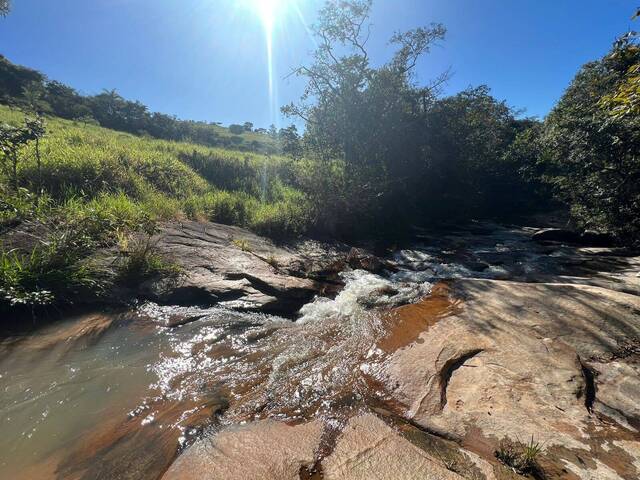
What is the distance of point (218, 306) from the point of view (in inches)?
215

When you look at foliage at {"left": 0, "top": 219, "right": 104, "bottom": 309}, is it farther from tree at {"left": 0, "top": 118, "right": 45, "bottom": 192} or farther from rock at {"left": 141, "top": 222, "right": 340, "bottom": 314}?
tree at {"left": 0, "top": 118, "right": 45, "bottom": 192}

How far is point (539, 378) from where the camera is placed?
3104 mm

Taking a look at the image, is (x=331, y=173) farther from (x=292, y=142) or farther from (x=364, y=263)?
(x=364, y=263)

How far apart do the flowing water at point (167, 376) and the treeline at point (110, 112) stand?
23.0 meters

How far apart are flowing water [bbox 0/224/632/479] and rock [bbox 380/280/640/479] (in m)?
0.46

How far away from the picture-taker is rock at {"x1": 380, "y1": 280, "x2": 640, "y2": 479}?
2366 millimetres

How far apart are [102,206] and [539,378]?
816cm

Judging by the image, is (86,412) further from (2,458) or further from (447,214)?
(447,214)

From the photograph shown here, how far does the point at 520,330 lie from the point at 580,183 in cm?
1108

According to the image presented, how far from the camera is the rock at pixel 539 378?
7.76 feet

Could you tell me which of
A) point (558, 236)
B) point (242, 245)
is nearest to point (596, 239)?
point (558, 236)

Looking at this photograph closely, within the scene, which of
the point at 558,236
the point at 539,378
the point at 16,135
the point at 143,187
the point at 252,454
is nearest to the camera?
the point at 252,454

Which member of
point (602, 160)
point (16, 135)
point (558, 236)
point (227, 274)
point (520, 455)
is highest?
point (602, 160)

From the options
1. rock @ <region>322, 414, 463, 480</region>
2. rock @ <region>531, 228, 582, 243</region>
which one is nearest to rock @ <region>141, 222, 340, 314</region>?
rock @ <region>322, 414, 463, 480</region>
